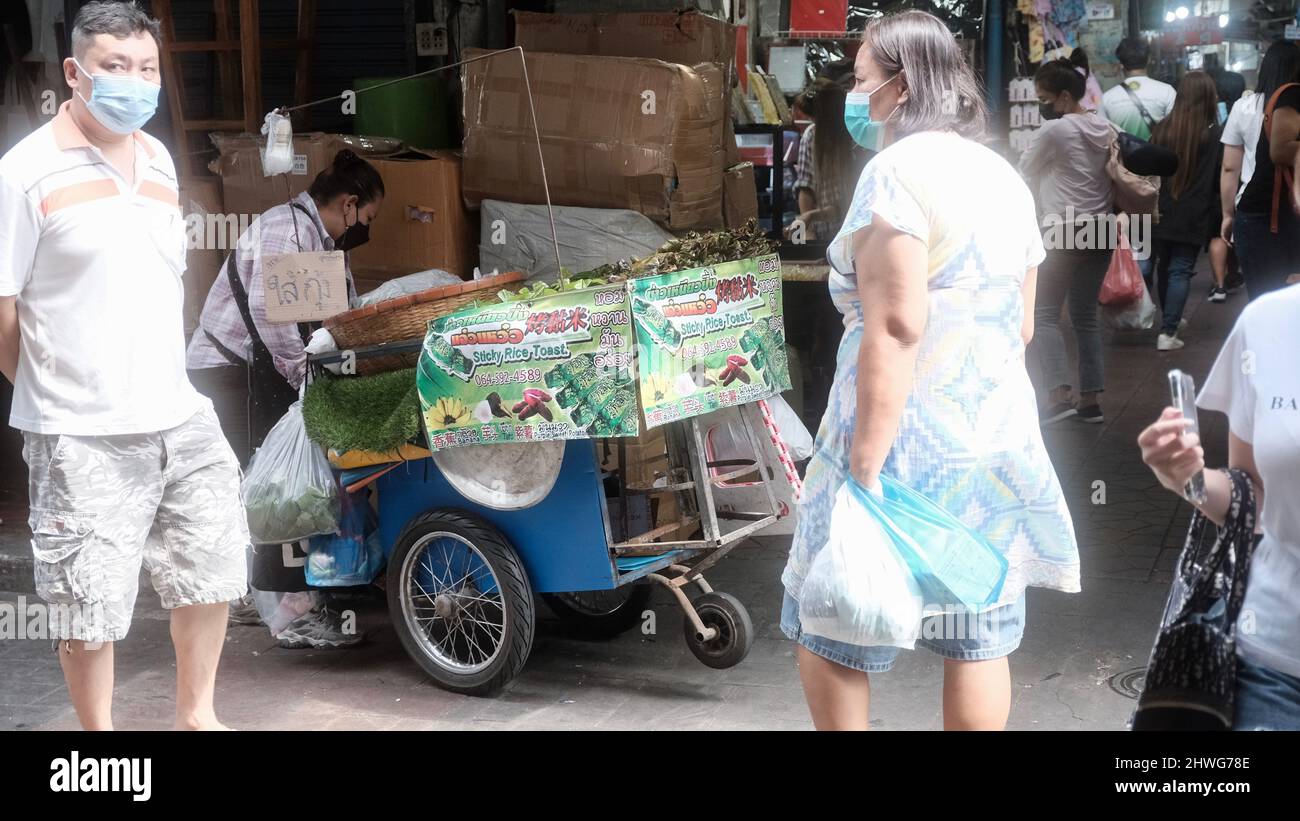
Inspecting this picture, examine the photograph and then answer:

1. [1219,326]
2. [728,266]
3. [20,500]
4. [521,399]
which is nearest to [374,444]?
[521,399]

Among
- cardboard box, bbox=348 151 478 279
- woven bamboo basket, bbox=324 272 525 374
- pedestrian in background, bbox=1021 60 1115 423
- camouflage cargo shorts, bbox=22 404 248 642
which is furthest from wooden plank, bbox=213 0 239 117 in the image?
pedestrian in background, bbox=1021 60 1115 423

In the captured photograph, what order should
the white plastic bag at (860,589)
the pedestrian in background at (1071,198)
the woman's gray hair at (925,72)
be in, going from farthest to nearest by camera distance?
the pedestrian in background at (1071,198), the woman's gray hair at (925,72), the white plastic bag at (860,589)

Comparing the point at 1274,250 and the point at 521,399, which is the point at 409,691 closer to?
the point at 521,399

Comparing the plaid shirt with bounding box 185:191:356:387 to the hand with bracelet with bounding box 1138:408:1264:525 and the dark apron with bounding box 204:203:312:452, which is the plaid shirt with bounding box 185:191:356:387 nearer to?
the dark apron with bounding box 204:203:312:452

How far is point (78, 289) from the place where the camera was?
3.73 metres

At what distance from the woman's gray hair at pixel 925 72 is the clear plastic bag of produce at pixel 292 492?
2548 millimetres

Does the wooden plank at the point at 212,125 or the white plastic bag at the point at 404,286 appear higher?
the wooden plank at the point at 212,125

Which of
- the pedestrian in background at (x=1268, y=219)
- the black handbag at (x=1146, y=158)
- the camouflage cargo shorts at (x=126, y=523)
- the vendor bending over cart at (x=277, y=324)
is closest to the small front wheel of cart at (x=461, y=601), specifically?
the vendor bending over cart at (x=277, y=324)

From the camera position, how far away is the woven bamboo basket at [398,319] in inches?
186

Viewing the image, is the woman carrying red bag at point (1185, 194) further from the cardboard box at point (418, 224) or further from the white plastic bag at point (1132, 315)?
the cardboard box at point (418, 224)

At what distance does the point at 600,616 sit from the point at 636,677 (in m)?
0.42

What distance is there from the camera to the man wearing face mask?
146 inches

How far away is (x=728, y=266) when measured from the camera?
4723 mm

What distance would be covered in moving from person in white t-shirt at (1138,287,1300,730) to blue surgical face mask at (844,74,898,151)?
101 cm
